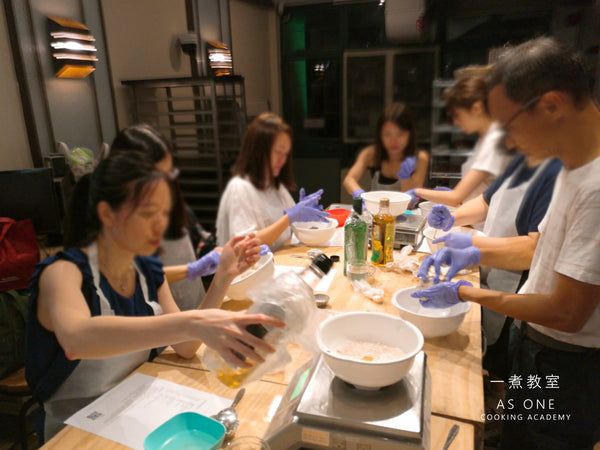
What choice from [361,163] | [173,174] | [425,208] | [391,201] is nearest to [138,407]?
[173,174]

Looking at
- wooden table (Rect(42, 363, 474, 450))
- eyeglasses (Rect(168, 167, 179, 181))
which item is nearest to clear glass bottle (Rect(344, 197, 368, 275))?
wooden table (Rect(42, 363, 474, 450))

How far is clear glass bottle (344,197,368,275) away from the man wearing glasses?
0.29 metres

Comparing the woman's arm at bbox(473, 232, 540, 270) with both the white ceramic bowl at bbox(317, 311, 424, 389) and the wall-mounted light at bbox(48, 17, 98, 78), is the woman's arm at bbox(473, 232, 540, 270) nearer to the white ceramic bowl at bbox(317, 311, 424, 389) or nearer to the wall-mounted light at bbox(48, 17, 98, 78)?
the white ceramic bowl at bbox(317, 311, 424, 389)

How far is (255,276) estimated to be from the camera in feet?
4.34

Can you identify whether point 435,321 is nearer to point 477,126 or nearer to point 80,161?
point 477,126

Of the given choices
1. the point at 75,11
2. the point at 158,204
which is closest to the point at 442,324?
the point at 158,204

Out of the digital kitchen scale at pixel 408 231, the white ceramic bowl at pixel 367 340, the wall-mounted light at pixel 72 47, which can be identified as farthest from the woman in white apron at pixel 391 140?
the digital kitchen scale at pixel 408 231

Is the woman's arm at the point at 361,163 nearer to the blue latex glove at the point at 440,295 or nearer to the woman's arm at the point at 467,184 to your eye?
the woman's arm at the point at 467,184

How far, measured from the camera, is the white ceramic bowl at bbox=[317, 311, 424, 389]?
78 cm

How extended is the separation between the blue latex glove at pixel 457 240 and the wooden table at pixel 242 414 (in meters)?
1.02

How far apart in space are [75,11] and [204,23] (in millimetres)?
220

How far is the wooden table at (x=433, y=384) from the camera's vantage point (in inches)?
36.2

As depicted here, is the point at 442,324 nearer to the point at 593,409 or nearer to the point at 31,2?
the point at 593,409

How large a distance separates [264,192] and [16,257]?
4.40 feet
